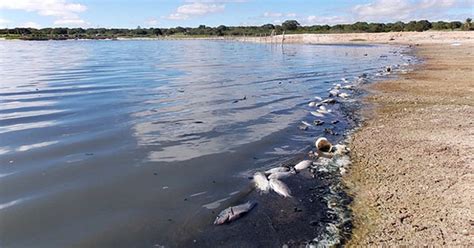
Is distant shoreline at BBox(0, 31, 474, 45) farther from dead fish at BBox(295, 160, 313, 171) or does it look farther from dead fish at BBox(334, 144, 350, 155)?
dead fish at BBox(295, 160, 313, 171)

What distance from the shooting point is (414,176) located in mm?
7246

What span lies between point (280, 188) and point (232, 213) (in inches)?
51.2

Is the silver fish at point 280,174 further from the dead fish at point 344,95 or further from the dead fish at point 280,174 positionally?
the dead fish at point 344,95

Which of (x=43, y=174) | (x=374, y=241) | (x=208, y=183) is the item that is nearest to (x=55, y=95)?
(x=43, y=174)

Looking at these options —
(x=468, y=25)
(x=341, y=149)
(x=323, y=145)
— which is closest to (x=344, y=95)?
(x=323, y=145)

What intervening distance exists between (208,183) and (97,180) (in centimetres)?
212

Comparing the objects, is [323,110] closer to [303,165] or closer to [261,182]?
[303,165]

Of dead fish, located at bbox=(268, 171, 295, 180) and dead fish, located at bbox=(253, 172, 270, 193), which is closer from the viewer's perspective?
dead fish, located at bbox=(253, 172, 270, 193)

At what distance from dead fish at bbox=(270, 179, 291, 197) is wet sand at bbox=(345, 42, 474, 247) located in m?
1.12

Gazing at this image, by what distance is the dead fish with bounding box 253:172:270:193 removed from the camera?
724cm

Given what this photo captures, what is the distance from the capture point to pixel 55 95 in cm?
1648

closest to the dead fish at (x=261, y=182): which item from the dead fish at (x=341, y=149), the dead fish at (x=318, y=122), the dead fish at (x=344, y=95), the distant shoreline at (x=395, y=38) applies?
the dead fish at (x=341, y=149)

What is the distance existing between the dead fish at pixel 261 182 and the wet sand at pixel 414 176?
1.49 metres

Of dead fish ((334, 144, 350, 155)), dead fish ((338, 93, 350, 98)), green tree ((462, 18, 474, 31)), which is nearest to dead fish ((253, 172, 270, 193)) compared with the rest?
dead fish ((334, 144, 350, 155))
